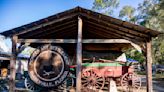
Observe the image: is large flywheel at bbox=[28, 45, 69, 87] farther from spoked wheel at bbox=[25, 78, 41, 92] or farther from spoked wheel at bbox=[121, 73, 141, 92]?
spoked wheel at bbox=[121, 73, 141, 92]

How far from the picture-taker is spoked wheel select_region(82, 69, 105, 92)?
532 inches

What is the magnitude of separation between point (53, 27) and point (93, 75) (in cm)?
399

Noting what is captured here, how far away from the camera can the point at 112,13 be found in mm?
48094

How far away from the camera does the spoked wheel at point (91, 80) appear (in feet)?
44.3

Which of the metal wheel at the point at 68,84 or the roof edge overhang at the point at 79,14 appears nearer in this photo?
the roof edge overhang at the point at 79,14

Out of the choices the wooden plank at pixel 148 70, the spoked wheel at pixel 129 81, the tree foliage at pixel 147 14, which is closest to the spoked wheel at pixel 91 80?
the spoked wheel at pixel 129 81

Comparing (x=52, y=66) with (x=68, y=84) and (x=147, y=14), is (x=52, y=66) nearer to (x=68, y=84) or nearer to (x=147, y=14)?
(x=68, y=84)

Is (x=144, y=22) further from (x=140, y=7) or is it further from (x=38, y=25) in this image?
(x=38, y=25)

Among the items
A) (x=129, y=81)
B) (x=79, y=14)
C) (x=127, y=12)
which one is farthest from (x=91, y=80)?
(x=127, y=12)

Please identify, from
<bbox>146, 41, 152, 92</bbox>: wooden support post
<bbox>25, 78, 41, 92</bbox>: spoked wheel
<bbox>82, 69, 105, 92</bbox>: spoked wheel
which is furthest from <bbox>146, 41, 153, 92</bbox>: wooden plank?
<bbox>25, 78, 41, 92</bbox>: spoked wheel

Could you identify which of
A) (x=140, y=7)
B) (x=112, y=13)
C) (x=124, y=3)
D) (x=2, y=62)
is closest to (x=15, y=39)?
(x=2, y=62)

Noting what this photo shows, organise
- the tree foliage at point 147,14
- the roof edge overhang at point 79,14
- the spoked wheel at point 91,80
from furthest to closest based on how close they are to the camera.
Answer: the tree foliage at point 147,14 → the spoked wheel at point 91,80 → the roof edge overhang at point 79,14

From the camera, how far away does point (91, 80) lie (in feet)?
44.7

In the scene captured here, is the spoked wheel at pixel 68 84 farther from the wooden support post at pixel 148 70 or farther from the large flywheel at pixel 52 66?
the wooden support post at pixel 148 70
